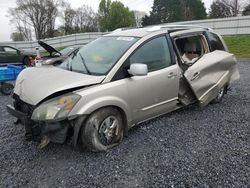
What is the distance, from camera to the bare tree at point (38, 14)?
47.1 meters

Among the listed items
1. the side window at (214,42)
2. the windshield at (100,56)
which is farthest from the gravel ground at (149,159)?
the side window at (214,42)

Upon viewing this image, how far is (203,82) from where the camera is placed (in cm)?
454

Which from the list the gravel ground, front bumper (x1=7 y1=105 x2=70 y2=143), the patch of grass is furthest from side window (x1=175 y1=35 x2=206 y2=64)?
the patch of grass

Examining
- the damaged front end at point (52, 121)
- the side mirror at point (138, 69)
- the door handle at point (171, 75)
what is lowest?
the damaged front end at point (52, 121)

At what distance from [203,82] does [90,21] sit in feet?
186

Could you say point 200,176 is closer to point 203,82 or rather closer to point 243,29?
point 203,82

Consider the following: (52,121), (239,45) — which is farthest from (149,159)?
(239,45)

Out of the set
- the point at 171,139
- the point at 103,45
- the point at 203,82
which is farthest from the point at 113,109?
the point at 203,82

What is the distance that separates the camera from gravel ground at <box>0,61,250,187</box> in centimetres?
272

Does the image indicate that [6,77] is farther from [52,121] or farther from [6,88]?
[52,121]

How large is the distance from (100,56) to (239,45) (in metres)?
15.2

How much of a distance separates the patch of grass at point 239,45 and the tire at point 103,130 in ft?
41.4

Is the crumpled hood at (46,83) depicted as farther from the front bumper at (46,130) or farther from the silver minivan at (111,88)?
the front bumper at (46,130)

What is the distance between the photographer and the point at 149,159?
3119 mm
